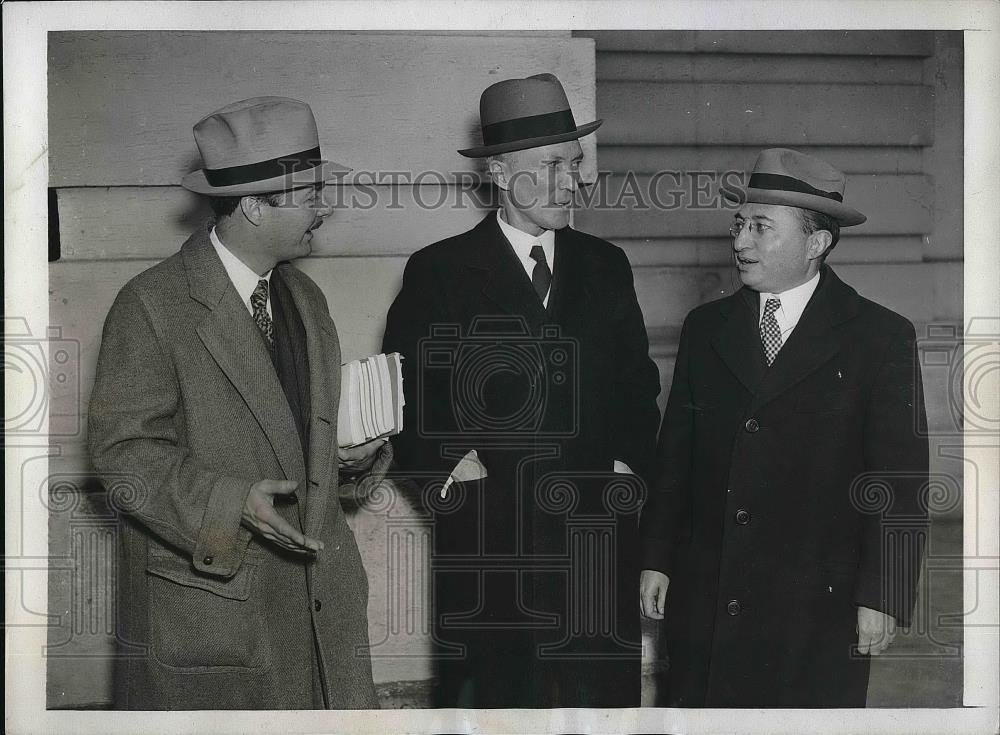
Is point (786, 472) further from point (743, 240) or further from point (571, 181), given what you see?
point (571, 181)

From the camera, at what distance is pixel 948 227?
324cm

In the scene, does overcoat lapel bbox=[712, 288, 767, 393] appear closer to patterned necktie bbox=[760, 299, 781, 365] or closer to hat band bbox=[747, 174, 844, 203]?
patterned necktie bbox=[760, 299, 781, 365]

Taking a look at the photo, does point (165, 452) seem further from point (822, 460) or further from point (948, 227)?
point (948, 227)

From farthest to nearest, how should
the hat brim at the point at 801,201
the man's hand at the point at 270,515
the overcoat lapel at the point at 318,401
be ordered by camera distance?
the hat brim at the point at 801,201
the overcoat lapel at the point at 318,401
the man's hand at the point at 270,515

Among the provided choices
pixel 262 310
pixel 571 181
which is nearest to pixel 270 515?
pixel 262 310

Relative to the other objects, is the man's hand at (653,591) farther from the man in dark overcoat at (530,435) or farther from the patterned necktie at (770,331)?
the patterned necktie at (770,331)

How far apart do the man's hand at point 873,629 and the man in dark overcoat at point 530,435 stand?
665 mm

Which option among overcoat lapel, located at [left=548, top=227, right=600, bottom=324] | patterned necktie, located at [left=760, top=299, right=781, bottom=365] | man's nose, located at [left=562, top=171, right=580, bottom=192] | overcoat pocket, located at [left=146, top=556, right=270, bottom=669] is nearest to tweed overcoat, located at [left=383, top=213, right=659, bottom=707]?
overcoat lapel, located at [left=548, top=227, right=600, bottom=324]

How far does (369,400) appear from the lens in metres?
3.07

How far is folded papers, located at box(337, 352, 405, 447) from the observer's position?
305 centimetres

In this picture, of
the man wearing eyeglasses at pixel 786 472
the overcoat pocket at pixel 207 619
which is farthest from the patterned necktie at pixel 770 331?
the overcoat pocket at pixel 207 619

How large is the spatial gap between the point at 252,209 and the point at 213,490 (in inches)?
30.9

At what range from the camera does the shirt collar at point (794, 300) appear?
3.10m

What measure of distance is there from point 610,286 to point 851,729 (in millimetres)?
1531
